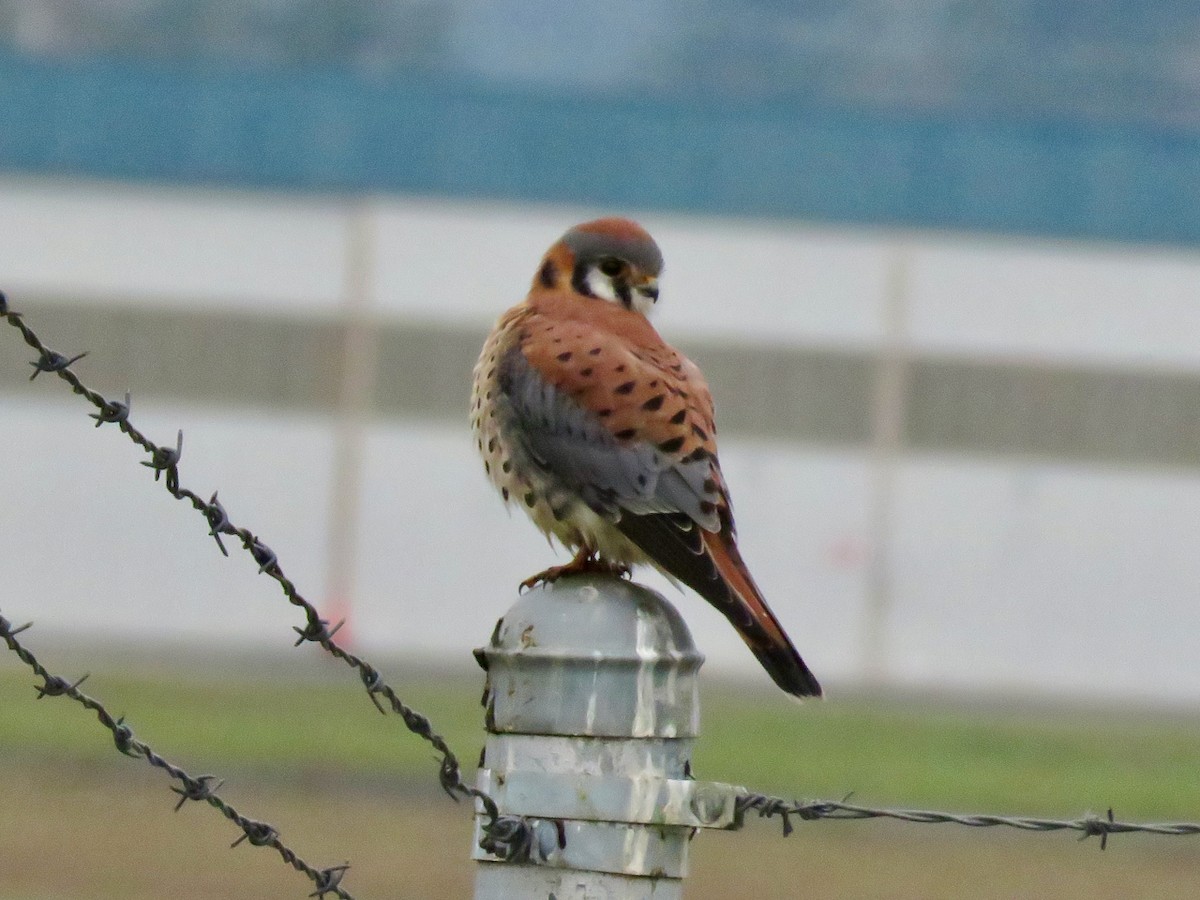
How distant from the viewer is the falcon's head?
136 inches

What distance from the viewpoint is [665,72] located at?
62.5ft

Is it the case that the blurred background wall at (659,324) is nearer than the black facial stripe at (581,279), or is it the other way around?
the black facial stripe at (581,279)

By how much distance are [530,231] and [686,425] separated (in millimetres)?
14703

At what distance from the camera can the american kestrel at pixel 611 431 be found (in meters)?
3.01

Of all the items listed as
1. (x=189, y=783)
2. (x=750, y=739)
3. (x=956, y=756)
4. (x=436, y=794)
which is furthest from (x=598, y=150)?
(x=189, y=783)

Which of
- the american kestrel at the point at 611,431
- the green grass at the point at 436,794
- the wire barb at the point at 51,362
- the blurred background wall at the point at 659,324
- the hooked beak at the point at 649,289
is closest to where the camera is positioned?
the wire barb at the point at 51,362

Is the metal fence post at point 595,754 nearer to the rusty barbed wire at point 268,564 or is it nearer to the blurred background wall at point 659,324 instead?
the rusty barbed wire at point 268,564

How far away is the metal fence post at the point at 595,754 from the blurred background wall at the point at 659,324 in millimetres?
15154

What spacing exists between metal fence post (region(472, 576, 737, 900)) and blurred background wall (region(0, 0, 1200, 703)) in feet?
49.7

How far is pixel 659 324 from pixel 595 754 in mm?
15498

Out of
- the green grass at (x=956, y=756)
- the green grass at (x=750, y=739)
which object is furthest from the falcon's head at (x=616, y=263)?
the green grass at (x=956, y=756)

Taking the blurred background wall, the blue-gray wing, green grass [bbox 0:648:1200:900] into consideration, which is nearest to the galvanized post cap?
the blue-gray wing

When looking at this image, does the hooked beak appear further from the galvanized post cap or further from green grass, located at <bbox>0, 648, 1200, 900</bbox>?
green grass, located at <bbox>0, 648, 1200, 900</bbox>

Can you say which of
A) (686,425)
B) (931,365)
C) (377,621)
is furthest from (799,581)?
(686,425)
